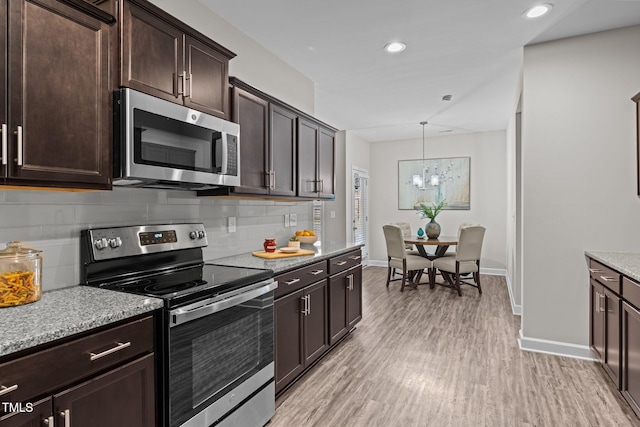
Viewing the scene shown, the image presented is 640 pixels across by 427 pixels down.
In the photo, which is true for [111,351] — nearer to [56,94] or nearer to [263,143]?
Result: [56,94]

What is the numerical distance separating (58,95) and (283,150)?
5.68 feet

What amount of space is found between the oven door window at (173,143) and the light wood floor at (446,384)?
1617 millimetres

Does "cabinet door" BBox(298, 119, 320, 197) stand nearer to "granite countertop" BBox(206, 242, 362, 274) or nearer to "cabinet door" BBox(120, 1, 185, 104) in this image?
"granite countertop" BBox(206, 242, 362, 274)

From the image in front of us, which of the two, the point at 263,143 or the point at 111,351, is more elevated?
the point at 263,143

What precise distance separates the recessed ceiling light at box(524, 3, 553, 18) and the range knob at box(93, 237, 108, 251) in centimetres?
322

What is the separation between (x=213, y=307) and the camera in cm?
172

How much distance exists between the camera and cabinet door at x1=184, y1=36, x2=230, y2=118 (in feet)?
6.85

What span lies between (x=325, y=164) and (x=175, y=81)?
198 centimetres

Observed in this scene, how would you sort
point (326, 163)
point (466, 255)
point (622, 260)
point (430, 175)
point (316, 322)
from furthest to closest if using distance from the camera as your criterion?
point (430, 175) → point (466, 255) → point (326, 163) → point (316, 322) → point (622, 260)

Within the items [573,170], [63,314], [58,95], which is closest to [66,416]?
[63,314]

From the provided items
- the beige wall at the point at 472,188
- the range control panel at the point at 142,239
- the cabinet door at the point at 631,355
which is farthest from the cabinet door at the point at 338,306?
the beige wall at the point at 472,188

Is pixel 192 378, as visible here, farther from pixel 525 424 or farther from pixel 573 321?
pixel 573 321

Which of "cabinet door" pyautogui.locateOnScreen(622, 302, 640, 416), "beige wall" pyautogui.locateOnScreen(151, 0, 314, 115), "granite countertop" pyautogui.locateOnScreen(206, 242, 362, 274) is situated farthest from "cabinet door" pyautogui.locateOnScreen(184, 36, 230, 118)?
"cabinet door" pyautogui.locateOnScreen(622, 302, 640, 416)

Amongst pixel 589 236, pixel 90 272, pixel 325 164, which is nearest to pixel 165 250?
pixel 90 272
